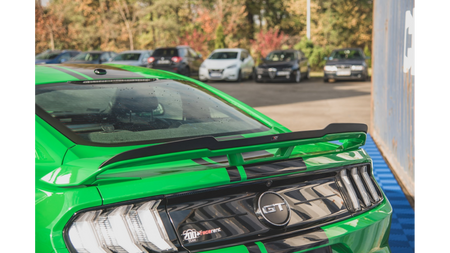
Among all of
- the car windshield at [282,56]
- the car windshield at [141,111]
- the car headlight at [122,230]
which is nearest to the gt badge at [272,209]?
the car headlight at [122,230]

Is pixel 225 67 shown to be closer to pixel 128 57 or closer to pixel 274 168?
pixel 128 57

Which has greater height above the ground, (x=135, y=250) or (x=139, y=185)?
(x=139, y=185)

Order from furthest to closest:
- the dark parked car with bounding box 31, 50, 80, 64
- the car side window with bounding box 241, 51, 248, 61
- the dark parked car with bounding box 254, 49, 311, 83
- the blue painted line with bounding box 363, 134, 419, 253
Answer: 1. the dark parked car with bounding box 31, 50, 80, 64
2. the car side window with bounding box 241, 51, 248, 61
3. the dark parked car with bounding box 254, 49, 311, 83
4. the blue painted line with bounding box 363, 134, 419, 253

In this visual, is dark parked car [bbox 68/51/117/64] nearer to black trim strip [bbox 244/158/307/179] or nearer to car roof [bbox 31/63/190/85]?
car roof [bbox 31/63/190/85]

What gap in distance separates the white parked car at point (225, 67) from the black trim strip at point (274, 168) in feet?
65.9

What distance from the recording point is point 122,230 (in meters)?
1.70

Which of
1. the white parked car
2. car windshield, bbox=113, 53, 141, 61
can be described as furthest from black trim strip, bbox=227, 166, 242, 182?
car windshield, bbox=113, 53, 141, 61

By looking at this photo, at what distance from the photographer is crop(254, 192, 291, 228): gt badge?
6.17ft

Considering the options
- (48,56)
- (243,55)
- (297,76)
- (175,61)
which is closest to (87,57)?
(48,56)

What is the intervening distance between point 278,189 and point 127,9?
50630 mm

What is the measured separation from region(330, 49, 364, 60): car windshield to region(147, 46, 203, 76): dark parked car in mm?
7015

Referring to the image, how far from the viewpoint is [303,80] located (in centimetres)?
2380

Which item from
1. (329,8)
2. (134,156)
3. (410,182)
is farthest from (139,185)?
(329,8)
